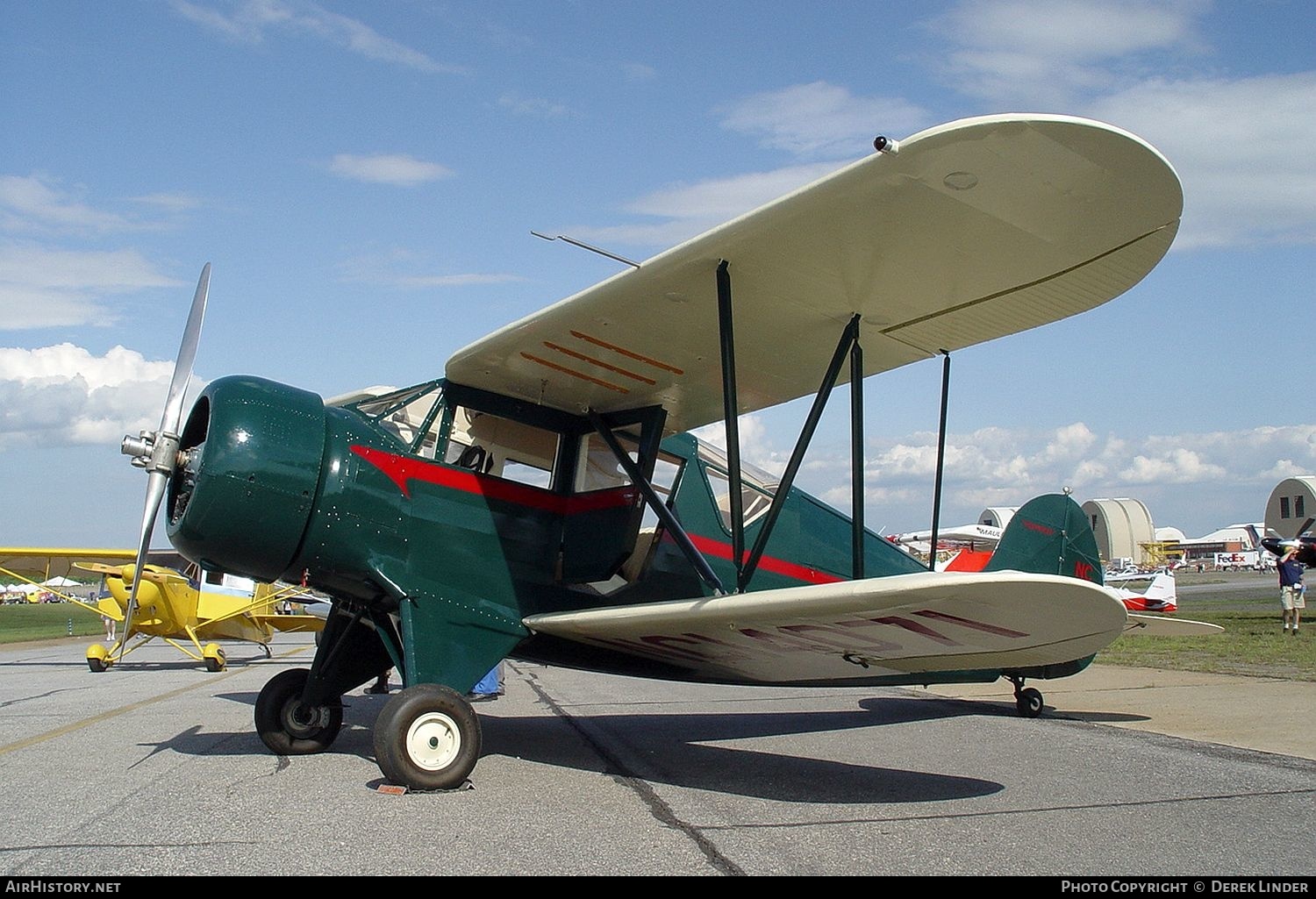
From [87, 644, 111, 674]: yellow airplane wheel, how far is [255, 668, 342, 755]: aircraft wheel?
32.5 feet

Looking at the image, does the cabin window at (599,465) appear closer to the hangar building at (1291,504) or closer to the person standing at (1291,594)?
the person standing at (1291,594)

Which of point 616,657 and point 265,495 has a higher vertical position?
point 265,495

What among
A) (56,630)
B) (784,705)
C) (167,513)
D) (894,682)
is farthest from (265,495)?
(56,630)

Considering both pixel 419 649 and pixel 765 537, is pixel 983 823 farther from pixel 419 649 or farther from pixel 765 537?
pixel 419 649

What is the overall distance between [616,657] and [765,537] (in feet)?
5.00

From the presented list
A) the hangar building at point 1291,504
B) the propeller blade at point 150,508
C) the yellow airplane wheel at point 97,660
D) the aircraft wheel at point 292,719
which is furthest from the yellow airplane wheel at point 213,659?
the hangar building at point 1291,504

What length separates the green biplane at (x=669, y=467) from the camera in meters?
4.52

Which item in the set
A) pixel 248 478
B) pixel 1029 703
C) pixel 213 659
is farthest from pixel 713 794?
pixel 213 659

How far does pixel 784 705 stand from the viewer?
9539 millimetres

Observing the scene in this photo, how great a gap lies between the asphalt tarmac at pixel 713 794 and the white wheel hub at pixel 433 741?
0.18m

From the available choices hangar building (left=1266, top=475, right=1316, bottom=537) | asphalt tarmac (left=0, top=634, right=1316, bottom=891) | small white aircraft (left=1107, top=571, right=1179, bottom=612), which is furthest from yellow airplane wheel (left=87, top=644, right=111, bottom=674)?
hangar building (left=1266, top=475, right=1316, bottom=537)

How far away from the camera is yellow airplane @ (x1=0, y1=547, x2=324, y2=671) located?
1498cm

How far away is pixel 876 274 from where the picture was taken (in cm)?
545

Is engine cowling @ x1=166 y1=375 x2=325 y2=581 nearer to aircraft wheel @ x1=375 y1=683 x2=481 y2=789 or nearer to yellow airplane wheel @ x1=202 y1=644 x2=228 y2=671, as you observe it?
aircraft wheel @ x1=375 y1=683 x2=481 y2=789
